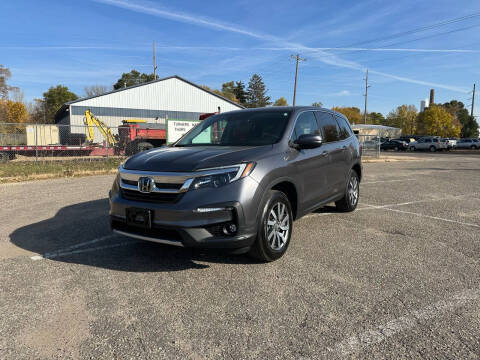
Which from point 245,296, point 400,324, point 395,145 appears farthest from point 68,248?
point 395,145

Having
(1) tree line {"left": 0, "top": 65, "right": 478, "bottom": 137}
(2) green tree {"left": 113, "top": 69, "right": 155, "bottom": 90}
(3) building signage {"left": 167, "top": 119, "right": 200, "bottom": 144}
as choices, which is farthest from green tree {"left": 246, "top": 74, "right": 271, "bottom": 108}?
(3) building signage {"left": 167, "top": 119, "right": 200, "bottom": 144}

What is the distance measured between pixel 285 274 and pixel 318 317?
32.7 inches

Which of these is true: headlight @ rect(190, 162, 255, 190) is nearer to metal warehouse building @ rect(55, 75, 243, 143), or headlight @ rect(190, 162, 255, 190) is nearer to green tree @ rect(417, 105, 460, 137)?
metal warehouse building @ rect(55, 75, 243, 143)

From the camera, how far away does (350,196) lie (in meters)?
6.07

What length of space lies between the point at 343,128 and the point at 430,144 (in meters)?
42.0

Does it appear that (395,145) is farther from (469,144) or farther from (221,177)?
(221,177)

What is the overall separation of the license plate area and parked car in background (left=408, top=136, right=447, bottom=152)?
149 ft

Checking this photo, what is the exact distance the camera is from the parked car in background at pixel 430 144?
41219 millimetres

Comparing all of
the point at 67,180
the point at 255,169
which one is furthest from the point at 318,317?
the point at 67,180

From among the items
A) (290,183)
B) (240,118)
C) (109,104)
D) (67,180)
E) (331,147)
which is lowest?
(67,180)

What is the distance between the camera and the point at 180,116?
39.4 m

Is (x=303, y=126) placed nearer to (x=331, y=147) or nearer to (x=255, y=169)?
(x=331, y=147)

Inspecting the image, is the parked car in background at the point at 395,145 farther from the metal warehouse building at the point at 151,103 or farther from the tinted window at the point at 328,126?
A: the tinted window at the point at 328,126

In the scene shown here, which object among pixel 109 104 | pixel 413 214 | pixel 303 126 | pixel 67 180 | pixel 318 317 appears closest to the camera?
pixel 318 317
